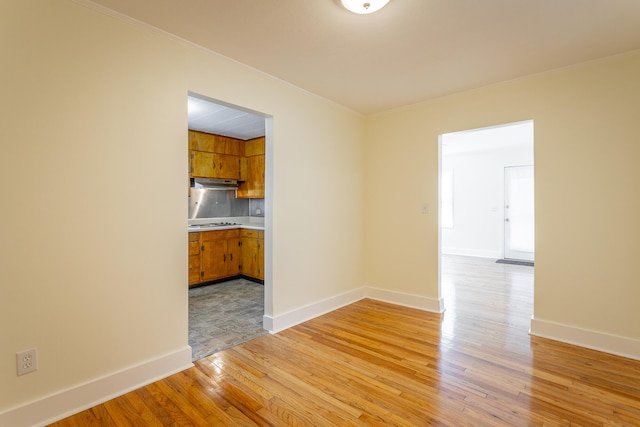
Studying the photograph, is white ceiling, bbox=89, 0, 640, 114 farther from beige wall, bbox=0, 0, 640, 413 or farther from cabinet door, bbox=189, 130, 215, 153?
cabinet door, bbox=189, 130, 215, 153

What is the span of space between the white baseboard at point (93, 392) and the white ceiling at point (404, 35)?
7.91 ft

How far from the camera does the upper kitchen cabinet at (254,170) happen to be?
5518 mm

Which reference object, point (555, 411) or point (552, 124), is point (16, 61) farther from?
point (552, 124)

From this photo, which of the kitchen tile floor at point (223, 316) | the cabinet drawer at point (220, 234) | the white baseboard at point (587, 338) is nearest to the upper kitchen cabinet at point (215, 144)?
the cabinet drawer at point (220, 234)

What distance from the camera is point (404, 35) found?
2.28 m

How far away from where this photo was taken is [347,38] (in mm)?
2340

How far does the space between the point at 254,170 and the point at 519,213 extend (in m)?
6.02

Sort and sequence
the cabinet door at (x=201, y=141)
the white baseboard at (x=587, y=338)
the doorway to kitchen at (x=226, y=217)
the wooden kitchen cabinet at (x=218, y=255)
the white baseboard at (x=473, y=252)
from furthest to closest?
the white baseboard at (x=473, y=252)
the cabinet door at (x=201, y=141)
the wooden kitchen cabinet at (x=218, y=255)
the doorway to kitchen at (x=226, y=217)
the white baseboard at (x=587, y=338)

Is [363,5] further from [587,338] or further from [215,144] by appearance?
[215,144]

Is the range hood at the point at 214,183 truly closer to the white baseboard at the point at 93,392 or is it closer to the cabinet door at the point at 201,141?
the cabinet door at the point at 201,141

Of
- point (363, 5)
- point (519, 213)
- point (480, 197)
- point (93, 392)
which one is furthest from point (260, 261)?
point (519, 213)

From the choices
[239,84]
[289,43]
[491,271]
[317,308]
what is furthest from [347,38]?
[491,271]

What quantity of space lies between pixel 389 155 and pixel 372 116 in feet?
2.06

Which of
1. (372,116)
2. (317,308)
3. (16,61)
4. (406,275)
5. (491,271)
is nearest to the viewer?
(16,61)
